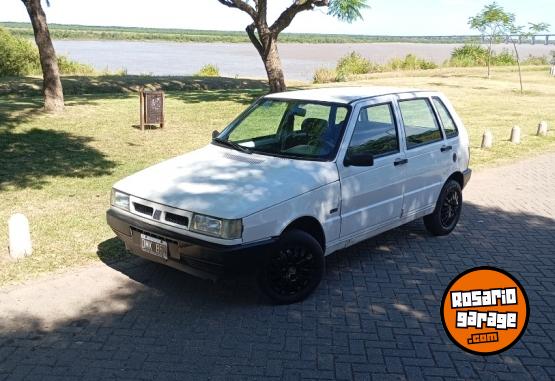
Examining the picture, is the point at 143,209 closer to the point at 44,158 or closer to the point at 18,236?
the point at 18,236

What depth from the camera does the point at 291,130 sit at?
5980mm

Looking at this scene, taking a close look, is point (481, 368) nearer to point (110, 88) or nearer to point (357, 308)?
point (357, 308)

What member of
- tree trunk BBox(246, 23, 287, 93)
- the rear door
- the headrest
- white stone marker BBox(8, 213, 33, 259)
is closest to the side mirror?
the headrest

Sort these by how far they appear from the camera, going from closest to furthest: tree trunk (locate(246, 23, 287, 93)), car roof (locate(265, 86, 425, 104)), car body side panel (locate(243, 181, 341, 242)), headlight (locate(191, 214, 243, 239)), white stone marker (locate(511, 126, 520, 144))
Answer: headlight (locate(191, 214, 243, 239))
car body side panel (locate(243, 181, 341, 242))
car roof (locate(265, 86, 425, 104))
white stone marker (locate(511, 126, 520, 144))
tree trunk (locate(246, 23, 287, 93))

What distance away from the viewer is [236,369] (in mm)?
4129

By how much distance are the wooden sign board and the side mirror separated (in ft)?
32.8

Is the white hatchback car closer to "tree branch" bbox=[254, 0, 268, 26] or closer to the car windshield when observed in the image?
the car windshield

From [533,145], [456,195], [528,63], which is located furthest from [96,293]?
[528,63]

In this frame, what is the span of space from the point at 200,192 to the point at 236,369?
158cm

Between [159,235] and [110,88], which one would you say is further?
[110,88]

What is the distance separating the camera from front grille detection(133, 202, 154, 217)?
5066mm

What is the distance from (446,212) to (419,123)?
1.28m

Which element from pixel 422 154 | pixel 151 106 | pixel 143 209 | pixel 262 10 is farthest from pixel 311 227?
pixel 262 10

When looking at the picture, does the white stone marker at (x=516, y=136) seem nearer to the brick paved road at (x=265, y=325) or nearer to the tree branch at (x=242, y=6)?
the brick paved road at (x=265, y=325)
